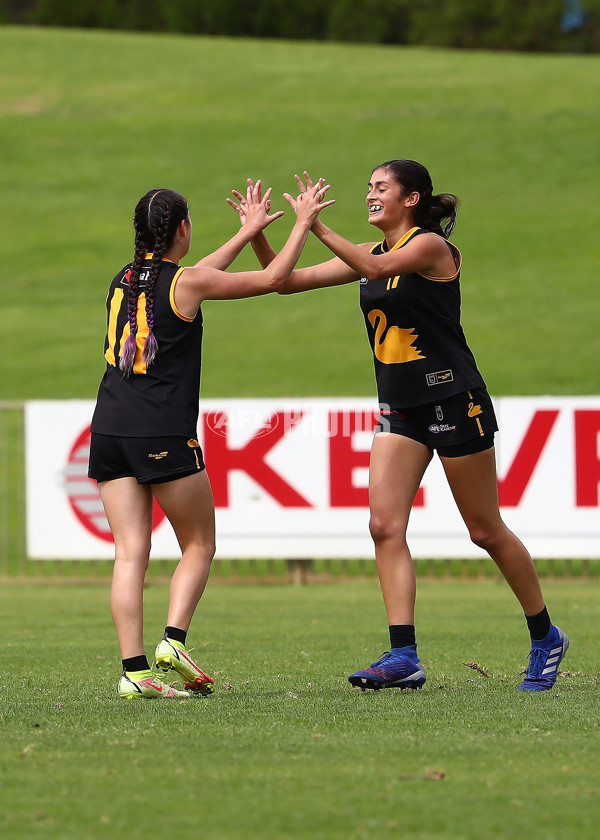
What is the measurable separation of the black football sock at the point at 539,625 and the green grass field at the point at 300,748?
0.77ft

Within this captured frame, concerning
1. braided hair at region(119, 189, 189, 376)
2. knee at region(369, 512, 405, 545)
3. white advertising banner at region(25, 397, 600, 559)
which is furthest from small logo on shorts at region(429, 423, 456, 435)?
white advertising banner at region(25, 397, 600, 559)

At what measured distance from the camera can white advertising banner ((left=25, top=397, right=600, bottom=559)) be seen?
1178 cm

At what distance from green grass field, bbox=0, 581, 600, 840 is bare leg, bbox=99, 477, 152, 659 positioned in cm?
29

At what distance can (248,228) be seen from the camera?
583 centimetres

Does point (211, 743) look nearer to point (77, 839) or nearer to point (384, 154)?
point (77, 839)

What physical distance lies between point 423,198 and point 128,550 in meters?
1.96

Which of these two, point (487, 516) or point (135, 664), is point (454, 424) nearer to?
point (487, 516)

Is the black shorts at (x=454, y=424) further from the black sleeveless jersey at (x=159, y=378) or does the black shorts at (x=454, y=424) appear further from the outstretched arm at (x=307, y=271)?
the black sleeveless jersey at (x=159, y=378)

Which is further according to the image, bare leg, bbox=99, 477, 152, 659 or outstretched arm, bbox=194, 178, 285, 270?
outstretched arm, bbox=194, 178, 285, 270

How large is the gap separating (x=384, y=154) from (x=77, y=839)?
31.6 m

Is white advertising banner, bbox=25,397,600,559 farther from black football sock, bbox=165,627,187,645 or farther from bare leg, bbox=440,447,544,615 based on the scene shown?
black football sock, bbox=165,627,187,645

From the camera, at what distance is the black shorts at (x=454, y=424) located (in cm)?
574

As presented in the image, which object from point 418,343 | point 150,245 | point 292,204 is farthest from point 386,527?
point 150,245

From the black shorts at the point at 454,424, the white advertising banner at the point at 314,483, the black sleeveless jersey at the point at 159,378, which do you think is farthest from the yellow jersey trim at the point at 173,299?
the white advertising banner at the point at 314,483
